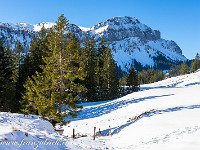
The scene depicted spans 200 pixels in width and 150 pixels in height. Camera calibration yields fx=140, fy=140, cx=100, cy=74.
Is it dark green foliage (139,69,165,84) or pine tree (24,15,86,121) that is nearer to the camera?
pine tree (24,15,86,121)

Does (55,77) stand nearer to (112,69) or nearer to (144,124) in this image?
(144,124)

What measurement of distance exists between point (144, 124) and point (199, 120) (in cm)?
401

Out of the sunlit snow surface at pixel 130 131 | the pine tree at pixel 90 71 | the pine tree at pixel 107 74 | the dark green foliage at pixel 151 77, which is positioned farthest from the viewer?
the dark green foliage at pixel 151 77

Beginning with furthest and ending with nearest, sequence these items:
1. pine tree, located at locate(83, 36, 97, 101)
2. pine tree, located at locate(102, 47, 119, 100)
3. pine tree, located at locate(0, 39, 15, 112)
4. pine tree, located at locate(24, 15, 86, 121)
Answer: pine tree, located at locate(102, 47, 119, 100), pine tree, located at locate(83, 36, 97, 101), pine tree, located at locate(0, 39, 15, 112), pine tree, located at locate(24, 15, 86, 121)

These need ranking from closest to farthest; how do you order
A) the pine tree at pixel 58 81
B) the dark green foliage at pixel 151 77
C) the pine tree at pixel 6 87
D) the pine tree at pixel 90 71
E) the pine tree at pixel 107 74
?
1. the pine tree at pixel 58 81
2. the pine tree at pixel 6 87
3. the pine tree at pixel 90 71
4. the pine tree at pixel 107 74
5. the dark green foliage at pixel 151 77

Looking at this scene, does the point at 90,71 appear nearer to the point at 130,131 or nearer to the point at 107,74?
the point at 107,74

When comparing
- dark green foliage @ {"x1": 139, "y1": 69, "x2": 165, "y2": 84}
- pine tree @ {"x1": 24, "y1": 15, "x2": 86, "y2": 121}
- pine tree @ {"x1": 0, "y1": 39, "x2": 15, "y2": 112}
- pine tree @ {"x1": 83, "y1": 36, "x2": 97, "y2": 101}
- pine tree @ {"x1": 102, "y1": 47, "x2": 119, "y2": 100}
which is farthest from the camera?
dark green foliage @ {"x1": 139, "y1": 69, "x2": 165, "y2": 84}

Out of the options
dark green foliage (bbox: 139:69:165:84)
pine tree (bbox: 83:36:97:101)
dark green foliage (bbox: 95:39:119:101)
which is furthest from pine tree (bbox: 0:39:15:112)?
dark green foliage (bbox: 139:69:165:84)

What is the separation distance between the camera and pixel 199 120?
10.3 m

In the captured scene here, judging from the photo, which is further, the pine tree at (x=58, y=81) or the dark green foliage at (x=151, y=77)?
the dark green foliage at (x=151, y=77)

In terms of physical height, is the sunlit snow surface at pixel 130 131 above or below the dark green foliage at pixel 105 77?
below

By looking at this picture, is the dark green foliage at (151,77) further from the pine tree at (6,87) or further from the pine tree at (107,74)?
the pine tree at (6,87)

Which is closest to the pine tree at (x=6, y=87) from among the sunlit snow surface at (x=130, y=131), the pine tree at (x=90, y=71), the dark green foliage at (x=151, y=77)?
the sunlit snow surface at (x=130, y=131)

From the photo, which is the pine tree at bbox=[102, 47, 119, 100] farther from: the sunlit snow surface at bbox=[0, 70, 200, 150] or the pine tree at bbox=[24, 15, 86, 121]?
the pine tree at bbox=[24, 15, 86, 121]
